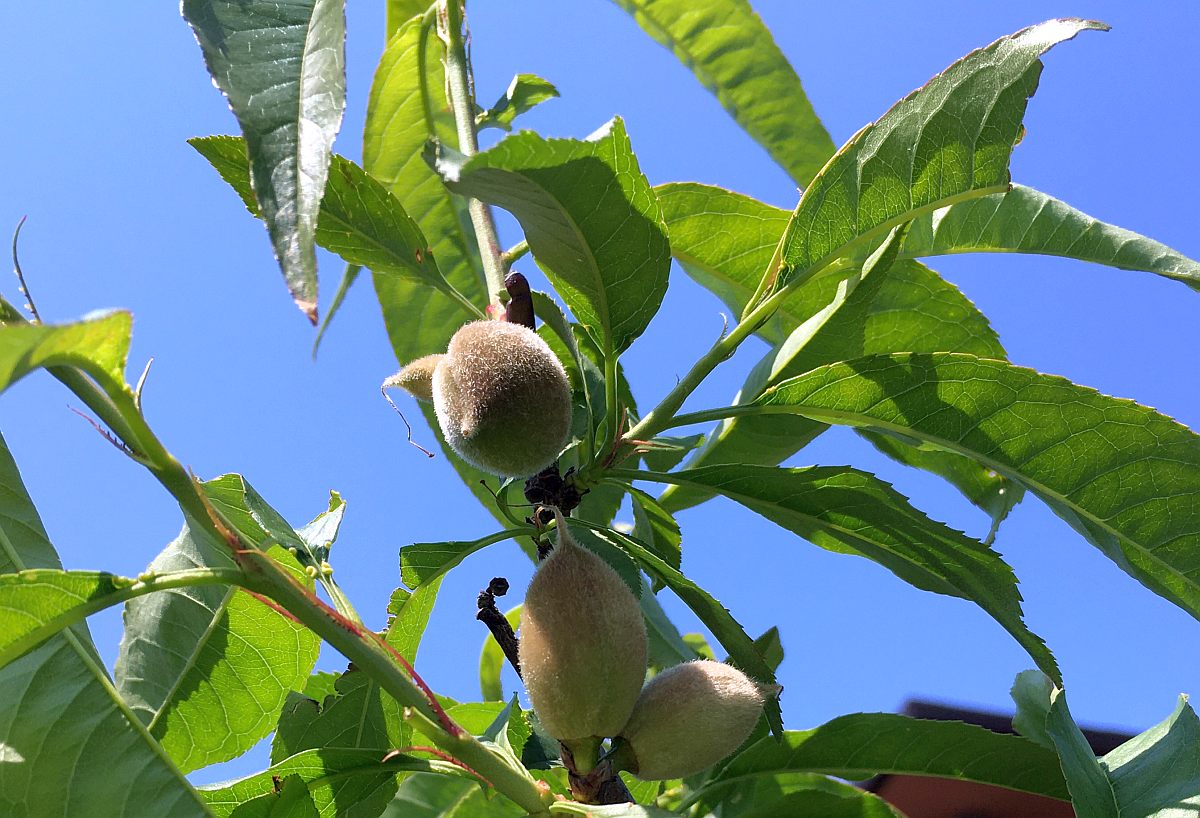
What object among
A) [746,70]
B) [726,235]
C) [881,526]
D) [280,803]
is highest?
[746,70]

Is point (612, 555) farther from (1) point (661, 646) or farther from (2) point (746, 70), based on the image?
(2) point (746, 70)

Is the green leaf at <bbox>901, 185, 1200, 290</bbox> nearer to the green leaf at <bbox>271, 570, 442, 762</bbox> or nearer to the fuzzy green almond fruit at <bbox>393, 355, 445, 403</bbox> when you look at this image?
the fuzzy green almond fruit at <bbox>393, 355, 445, 403</bbox>

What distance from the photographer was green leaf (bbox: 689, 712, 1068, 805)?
1.46 meters

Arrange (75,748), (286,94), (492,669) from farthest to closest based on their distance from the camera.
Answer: (492,669)
(75,748)
(286,94)

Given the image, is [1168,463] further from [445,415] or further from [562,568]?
[445,415]

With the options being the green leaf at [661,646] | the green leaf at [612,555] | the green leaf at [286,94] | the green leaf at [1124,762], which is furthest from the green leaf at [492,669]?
the green leaf at [286,94]

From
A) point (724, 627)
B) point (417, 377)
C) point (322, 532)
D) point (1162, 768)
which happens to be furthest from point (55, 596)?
point (1162, 768)

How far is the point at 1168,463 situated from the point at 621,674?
760 mm

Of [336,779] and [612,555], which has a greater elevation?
[612,555]

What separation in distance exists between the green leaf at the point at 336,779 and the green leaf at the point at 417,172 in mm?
883

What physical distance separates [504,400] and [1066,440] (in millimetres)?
740

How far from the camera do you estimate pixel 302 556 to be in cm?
132

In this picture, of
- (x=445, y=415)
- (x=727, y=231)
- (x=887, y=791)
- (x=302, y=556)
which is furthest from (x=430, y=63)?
(x=887, y=791)

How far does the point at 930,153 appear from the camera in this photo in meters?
1.29
